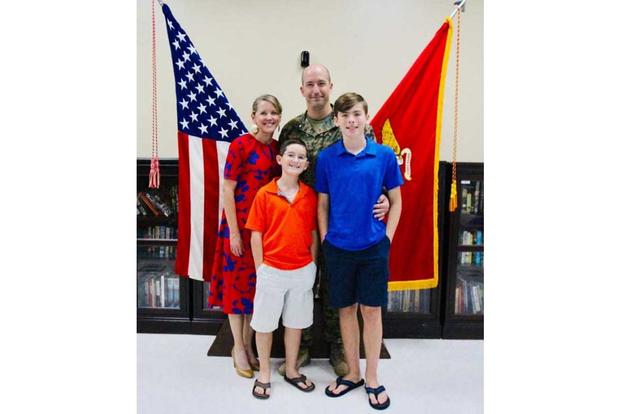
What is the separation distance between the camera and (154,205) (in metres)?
2.88

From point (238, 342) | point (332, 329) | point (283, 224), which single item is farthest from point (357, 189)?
point (238, 342)

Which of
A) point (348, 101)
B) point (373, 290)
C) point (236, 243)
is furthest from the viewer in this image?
point (236, 243)

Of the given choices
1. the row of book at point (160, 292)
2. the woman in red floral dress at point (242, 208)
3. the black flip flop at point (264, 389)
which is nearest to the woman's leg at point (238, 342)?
the woman in red floral dress at point (242, 208)

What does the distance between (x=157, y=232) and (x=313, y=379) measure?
5.14ft

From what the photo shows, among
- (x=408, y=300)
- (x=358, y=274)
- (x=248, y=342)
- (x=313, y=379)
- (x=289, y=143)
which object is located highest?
(x=289, y=143)

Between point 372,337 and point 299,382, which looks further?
point 299,382

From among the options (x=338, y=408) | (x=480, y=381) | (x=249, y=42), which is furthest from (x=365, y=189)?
(x=249, y=42)

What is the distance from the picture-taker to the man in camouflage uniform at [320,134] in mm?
2043

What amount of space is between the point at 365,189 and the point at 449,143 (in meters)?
1.76

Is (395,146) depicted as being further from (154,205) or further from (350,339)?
(154,205)

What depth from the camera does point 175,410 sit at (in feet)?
6.59

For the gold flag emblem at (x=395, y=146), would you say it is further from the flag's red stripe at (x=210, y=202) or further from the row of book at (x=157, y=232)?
the row of book at (x=157, y=232)

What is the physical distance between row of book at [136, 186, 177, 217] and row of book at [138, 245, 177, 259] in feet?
0.97

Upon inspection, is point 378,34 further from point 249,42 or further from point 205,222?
point 205,222
